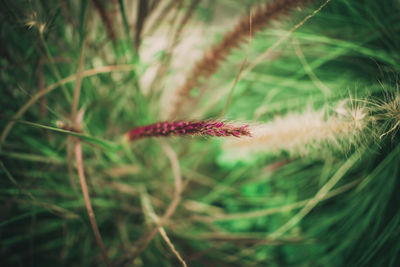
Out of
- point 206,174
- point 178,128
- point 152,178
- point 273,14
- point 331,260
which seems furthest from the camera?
point 206,174

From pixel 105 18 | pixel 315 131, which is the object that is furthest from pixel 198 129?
pixel 105 18

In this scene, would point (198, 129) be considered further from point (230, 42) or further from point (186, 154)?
point (186, 154)

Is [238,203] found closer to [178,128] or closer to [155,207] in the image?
[155,207]

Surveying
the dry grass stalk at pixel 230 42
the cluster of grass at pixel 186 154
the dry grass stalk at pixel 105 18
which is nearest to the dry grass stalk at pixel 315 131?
the cluster of grass at pixel 186 154

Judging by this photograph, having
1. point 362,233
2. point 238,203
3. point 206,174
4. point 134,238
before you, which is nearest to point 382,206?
point 362,233

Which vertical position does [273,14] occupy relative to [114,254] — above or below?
above

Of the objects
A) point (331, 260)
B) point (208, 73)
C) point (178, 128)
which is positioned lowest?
point (331, 260)
